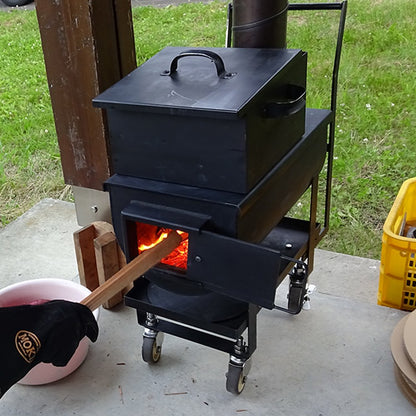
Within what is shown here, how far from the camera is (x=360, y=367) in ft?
6.11

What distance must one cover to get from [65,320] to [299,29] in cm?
391

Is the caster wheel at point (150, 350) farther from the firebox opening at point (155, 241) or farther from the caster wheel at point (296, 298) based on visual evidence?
the caster wheel at point (296, 298)

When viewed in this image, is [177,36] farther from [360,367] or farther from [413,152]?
[360,367]

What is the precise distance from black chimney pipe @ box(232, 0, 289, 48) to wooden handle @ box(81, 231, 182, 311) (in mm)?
706

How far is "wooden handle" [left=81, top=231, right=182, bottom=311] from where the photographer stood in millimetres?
1479

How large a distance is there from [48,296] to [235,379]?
72 centimetres

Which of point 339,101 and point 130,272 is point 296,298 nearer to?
point 130,272

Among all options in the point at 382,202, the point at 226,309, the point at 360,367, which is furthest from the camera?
the point at 382,202

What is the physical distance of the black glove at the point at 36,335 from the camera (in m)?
1.35

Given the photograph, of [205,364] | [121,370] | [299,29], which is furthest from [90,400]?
[299,29]

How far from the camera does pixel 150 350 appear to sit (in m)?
1.86

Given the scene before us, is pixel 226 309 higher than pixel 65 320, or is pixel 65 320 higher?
pixel 65 320

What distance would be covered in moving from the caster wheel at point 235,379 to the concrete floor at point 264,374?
1.7 inches

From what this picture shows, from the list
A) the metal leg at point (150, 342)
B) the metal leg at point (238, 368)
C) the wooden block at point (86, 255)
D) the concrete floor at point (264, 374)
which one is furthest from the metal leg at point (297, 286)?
the wooden block at point (86, 255)
